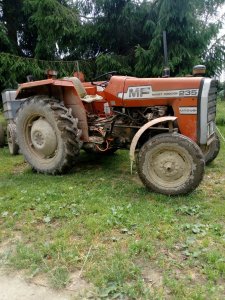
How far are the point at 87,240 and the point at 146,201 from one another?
104 centimetres

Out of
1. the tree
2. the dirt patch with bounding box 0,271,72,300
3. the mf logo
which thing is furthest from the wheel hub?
the tree

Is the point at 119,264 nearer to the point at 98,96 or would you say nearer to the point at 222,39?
the point at 98,96

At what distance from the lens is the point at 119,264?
2465mm

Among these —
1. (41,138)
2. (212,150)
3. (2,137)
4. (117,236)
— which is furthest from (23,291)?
(2,137)

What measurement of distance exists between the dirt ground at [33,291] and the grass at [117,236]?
81 millimetres

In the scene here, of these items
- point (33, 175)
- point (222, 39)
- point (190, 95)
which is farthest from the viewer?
point (222, 39)

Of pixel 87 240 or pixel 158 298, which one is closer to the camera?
pixel 158 298

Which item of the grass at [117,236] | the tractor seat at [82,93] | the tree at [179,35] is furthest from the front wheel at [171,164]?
the tree at [179,35]

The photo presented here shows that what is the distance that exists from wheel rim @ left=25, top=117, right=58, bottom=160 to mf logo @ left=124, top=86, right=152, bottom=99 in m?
1.20

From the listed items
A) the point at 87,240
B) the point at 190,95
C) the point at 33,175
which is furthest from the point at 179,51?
the point at 87,240

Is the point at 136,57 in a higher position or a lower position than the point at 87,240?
higher

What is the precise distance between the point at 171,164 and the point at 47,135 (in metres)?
1.89

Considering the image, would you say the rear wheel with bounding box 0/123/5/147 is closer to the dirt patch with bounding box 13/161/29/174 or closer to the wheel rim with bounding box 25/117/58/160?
the dirt patch with bounding box 13/161/29/174

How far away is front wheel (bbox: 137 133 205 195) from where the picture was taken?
3711mm
